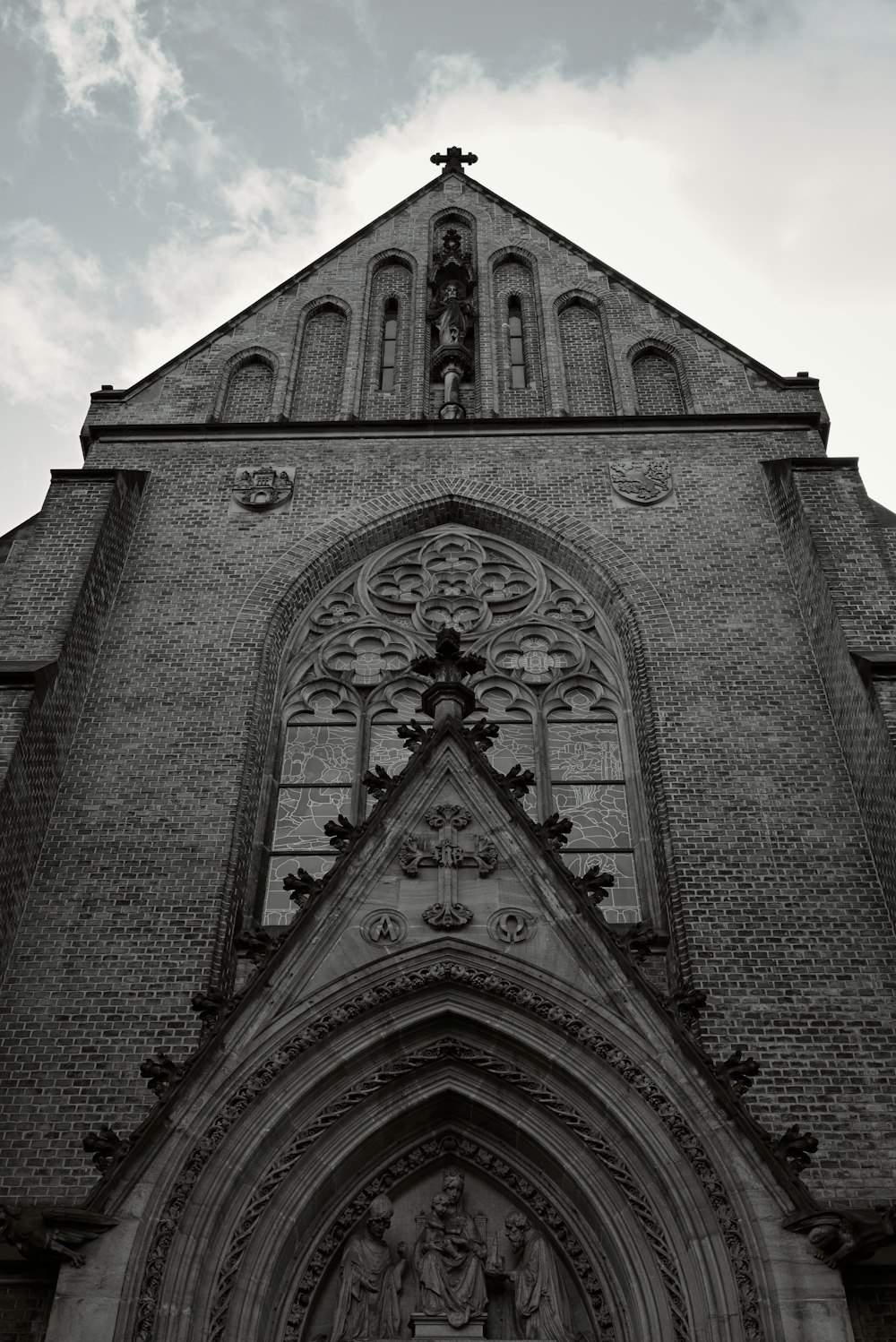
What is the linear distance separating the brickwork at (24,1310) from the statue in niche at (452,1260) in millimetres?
2099

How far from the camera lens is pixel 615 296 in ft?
53.8

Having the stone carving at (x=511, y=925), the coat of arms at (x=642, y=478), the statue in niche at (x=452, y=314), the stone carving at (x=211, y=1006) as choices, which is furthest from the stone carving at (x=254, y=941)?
the statue in niche at (x=452, y=314)

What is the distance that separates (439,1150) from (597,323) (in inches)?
425

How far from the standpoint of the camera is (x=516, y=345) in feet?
52.4

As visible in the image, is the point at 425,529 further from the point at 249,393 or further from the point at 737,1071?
the point at 737,1071

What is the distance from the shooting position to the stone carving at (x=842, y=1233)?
22.6 ft

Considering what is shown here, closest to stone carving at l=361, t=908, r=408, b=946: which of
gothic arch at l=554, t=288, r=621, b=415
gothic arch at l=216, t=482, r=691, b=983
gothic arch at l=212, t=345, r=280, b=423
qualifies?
gothic arch at l=216, t=482, r=691, b=983

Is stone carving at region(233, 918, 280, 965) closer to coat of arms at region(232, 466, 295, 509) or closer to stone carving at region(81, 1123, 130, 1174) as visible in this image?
stone carving at region(81, 1123, 130, 1174)

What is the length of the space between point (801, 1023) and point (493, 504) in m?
6.35

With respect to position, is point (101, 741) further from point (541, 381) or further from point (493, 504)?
point (541, 381)

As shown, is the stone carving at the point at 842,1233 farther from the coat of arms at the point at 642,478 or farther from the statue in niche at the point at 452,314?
the statue in niche at the point at 452,314

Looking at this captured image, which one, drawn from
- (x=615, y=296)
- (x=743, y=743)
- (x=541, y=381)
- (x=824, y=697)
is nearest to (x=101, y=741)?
(x=743, y=743)

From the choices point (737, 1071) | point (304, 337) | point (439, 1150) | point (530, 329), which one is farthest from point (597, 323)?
point (439, 1150)

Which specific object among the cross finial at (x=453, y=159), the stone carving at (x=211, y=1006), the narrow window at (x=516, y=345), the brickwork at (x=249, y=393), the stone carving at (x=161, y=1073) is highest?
the cross finial at (x=453, y=159)
